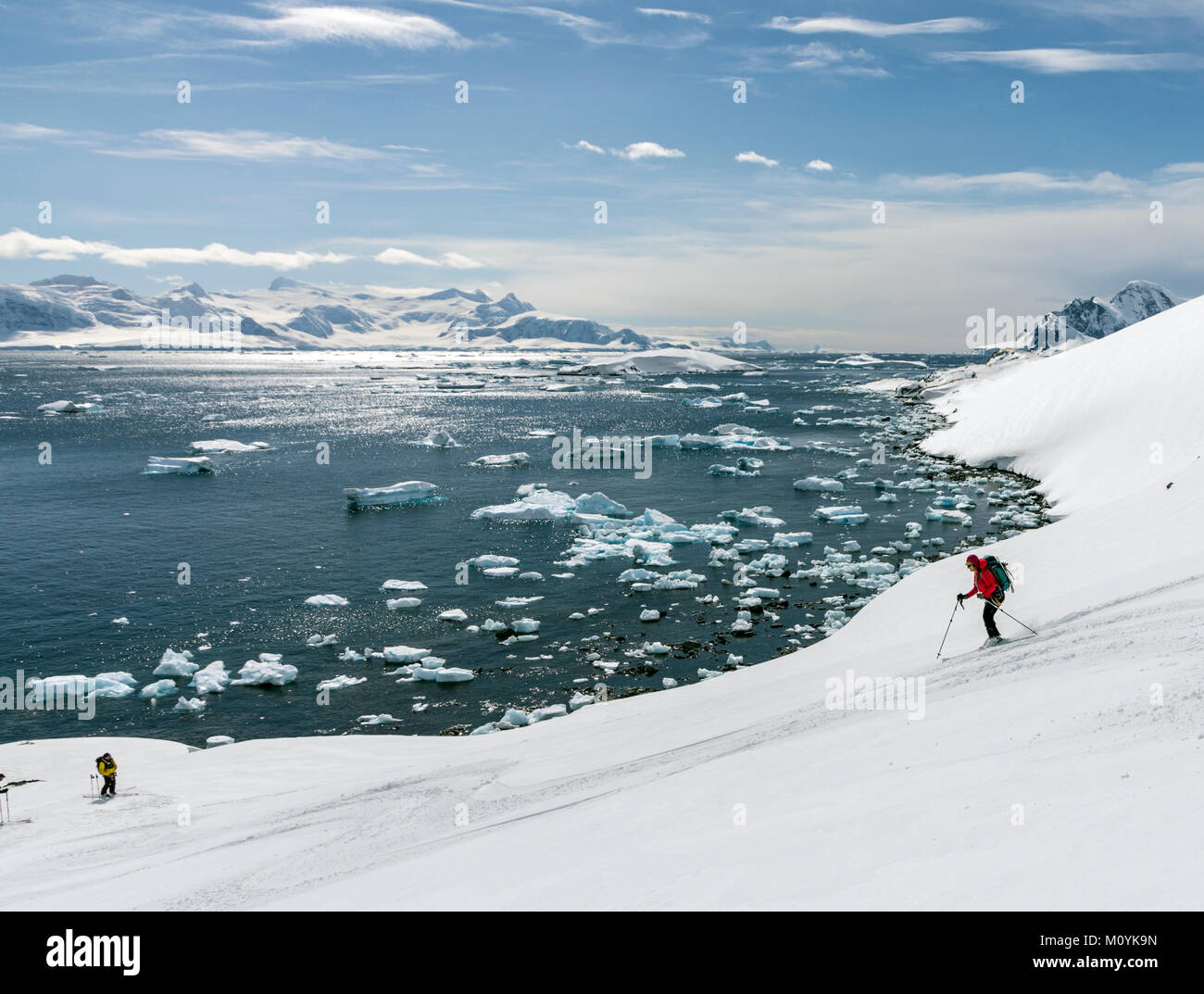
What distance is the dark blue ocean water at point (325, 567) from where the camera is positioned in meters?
22.5

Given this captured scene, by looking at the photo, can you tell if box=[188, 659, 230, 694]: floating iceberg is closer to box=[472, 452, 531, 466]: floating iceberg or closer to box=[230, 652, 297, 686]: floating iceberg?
box=[230, 652, 297, 686]: floating iceberg

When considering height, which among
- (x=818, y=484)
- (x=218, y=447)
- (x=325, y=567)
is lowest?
(x=325, y=567)

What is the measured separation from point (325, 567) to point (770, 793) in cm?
2884

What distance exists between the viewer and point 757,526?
1567 inches

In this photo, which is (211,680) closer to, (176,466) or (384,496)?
(384,496)

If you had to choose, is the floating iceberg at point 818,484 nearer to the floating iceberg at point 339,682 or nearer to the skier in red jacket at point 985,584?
the floating iceberg at point 339,682

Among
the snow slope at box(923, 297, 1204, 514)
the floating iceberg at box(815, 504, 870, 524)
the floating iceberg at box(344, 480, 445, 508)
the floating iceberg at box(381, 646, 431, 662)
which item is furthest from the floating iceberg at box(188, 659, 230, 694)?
the snow slope at box(923, 297, 1204, 514)

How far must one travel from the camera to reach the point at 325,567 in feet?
113

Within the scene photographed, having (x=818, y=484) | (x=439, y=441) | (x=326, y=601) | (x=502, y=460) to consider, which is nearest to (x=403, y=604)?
(x=326, y=601)

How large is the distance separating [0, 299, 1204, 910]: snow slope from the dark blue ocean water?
3573mm

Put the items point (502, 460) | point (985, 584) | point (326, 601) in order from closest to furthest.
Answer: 1. point (985, 584)
2. point (326, 601)
3. point (502, 460)
